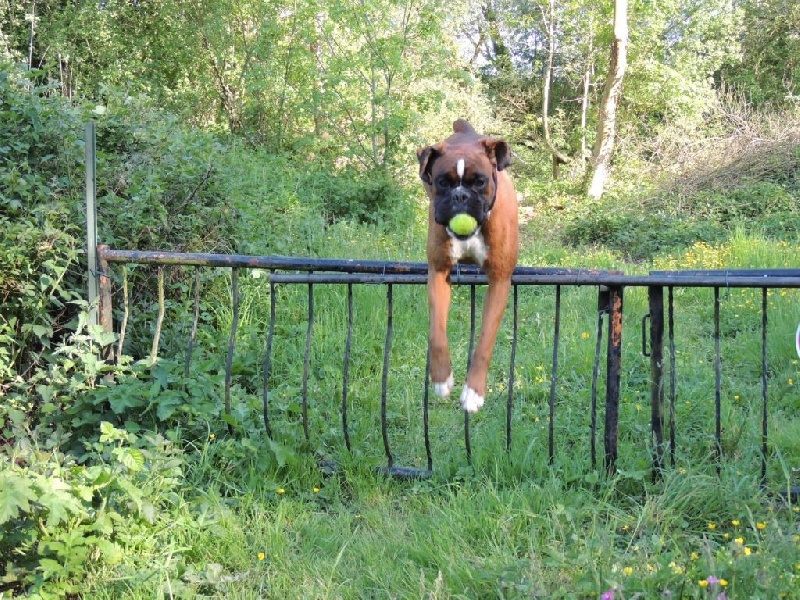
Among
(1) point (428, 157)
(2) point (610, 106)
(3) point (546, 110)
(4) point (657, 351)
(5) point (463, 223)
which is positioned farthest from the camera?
(3) point (546, 110)

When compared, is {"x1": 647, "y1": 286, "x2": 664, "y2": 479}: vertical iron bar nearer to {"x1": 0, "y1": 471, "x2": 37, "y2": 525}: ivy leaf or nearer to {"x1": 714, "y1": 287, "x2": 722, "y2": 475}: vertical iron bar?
{"x1": 714, "y1": 287, "x2": 722, "y2": 475}: vertical iron bar

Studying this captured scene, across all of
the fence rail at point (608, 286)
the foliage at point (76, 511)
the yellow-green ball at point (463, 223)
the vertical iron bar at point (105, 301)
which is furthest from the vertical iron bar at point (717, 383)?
the vertical iron bar at point (105, 301)

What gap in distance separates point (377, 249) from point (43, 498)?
4.99 metres

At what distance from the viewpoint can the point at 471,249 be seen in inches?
89.1

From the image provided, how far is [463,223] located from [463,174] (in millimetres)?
155

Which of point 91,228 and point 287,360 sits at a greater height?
point 91,228

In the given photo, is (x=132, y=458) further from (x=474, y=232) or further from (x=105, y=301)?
(x=474, y=232)

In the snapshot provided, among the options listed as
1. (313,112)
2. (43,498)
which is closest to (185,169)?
(43,498)

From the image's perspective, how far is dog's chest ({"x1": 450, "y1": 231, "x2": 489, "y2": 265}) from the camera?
2.23m

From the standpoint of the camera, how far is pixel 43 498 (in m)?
2.60

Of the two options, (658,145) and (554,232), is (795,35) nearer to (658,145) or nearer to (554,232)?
(658,145)

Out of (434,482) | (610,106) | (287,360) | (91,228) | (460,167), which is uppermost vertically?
(610,106)

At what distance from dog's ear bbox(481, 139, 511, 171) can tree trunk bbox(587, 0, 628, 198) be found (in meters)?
12.7

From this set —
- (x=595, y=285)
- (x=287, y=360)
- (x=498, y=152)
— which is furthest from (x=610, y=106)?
(x=498, y=152)
